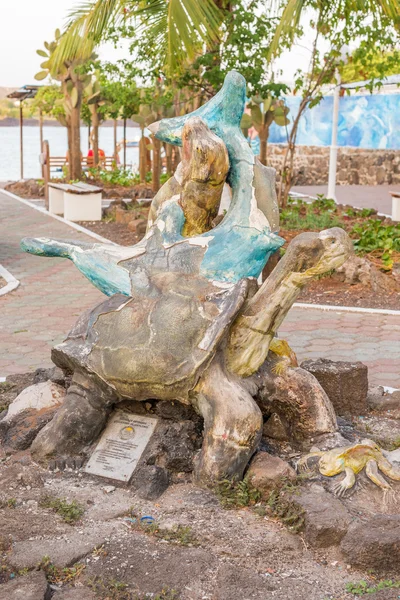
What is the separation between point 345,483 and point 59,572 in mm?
1305

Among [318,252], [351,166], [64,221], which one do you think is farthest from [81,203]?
[318,252]

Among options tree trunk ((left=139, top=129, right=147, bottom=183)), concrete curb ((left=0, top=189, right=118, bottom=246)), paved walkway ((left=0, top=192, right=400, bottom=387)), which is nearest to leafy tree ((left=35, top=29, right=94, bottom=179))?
concrete curb ((left=0, top=189, right=118, bottom=246))

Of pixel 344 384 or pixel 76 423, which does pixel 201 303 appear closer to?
pixel 76 423

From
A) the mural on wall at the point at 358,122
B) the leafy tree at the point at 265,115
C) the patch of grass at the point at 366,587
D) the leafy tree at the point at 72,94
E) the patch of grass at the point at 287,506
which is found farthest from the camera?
the mural on wall at the point at 358,122

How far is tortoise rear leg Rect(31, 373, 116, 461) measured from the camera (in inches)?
166

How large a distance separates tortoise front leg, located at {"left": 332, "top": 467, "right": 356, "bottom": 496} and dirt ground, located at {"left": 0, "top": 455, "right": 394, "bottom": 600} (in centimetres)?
32

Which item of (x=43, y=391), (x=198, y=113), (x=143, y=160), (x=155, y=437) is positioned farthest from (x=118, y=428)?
(x=143, y=160)

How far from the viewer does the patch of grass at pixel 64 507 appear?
3.77 metres

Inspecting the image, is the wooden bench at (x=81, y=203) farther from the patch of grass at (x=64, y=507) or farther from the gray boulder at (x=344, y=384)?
the patch of grass at (x=64, y=507)

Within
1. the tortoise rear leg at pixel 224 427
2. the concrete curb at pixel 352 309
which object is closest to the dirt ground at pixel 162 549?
the tortoise rear leg at pixel 224 427

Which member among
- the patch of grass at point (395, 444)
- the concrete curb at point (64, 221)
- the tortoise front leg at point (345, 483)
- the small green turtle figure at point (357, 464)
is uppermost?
the small green turtle figure at point (357, 464)

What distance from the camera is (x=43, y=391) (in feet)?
15.3

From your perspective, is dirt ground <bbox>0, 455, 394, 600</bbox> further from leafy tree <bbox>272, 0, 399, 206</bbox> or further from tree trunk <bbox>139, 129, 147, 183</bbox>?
tree trunk <bbox>139, 129, 147, 183</bbox>

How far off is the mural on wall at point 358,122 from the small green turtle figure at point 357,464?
1958 cm
